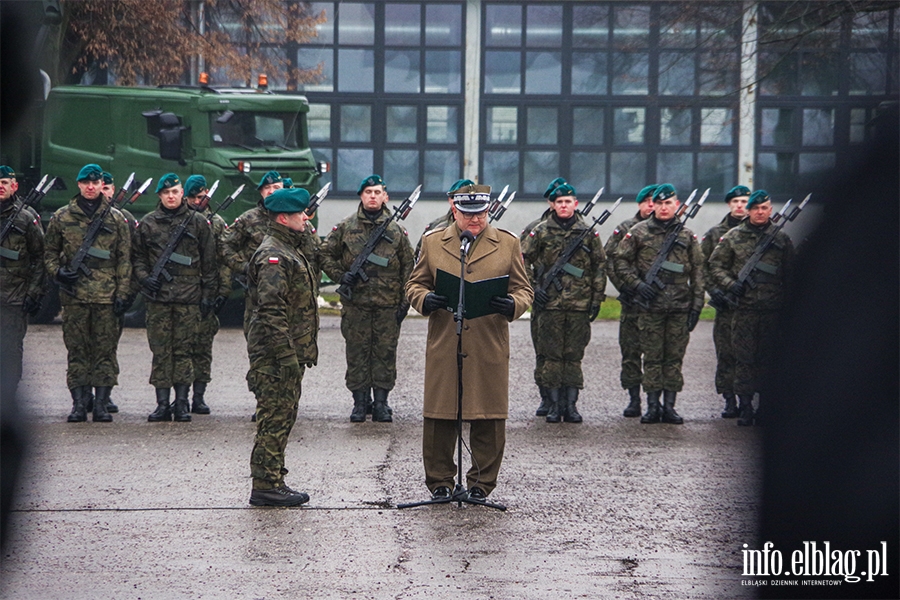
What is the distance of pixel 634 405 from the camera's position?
11.2 metres

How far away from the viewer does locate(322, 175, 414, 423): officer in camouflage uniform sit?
10.9m

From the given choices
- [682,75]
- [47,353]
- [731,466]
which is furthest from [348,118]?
[731,466]

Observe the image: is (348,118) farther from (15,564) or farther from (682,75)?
(15,564)

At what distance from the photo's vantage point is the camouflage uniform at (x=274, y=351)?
7297mm

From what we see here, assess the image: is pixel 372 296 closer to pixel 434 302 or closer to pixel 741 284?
pixel 741 284

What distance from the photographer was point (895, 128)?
1.99m

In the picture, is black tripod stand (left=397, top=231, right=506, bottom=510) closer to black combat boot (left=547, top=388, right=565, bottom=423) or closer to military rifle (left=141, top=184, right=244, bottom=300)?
black combat boot (left=547, top=388, right=565, bottom=423)

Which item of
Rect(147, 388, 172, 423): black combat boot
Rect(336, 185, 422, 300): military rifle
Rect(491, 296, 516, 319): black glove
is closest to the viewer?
Rect(491, 296, 516, 319): black glove

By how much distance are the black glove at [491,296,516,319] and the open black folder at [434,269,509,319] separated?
0.02 meters

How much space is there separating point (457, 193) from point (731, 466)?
110 inches

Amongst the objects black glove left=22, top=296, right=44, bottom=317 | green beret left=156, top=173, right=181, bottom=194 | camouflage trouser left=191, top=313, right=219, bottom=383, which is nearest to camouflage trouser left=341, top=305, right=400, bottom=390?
camouflage trouser left=191, top=313, right=219, bottom=383

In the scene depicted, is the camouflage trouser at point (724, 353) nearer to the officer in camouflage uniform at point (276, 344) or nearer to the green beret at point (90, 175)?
the officer in camouflage uniform at point (276, 344)

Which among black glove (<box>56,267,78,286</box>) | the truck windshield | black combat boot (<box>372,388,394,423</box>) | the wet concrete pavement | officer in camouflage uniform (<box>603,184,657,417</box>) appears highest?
the truck windshield

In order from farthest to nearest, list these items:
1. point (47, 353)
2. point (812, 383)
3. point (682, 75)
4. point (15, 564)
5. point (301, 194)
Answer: point (682, 75), point (47, 353), point (301, 194), point (15, 564), point (812, 383)
